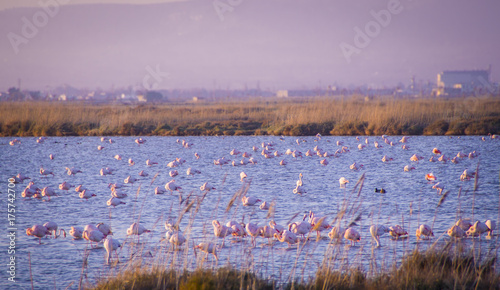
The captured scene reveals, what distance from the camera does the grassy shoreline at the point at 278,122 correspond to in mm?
29859

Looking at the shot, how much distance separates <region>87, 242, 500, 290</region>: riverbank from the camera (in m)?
5.38

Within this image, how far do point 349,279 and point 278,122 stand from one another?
27.5m

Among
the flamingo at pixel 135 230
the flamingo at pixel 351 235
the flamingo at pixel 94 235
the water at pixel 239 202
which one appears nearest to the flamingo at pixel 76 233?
the water at pixel 239 202

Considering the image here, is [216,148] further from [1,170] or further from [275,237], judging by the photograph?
[275,237]

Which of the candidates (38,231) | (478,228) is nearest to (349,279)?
(478,228)

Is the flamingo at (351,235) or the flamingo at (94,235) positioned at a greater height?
the flamingo at (351,235)

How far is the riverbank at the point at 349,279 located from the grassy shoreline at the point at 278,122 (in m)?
24.6

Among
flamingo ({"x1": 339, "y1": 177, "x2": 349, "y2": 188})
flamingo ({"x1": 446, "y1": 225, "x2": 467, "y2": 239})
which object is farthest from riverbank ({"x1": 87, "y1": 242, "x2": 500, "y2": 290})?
flamingo ({"x1": 339, "y1": 177, "x2": 349, "y2": 188})

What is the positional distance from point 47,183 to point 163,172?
3.79 m

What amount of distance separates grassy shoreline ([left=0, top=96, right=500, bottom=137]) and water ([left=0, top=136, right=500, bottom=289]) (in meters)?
2.90

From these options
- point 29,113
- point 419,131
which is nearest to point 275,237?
point 419,131

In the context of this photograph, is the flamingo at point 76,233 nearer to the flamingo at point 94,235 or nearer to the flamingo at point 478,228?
the flamingo at point 94,235

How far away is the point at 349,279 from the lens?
5.73 metres

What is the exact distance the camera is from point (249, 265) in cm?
629
